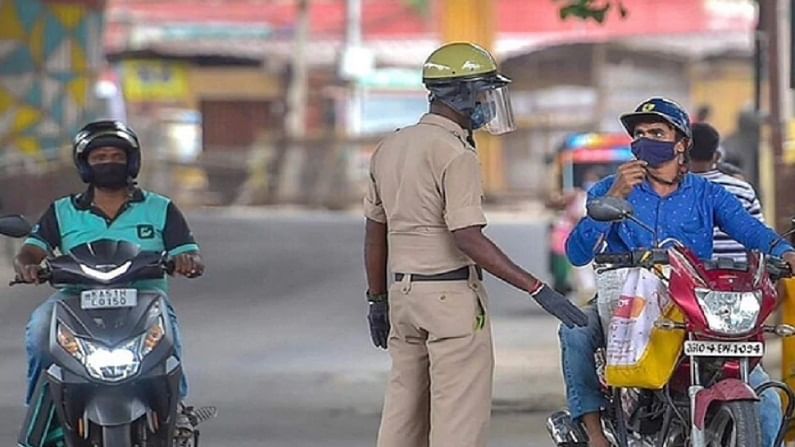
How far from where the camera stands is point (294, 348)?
49.6ft

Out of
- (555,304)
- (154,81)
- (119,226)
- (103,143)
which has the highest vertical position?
(103,143)

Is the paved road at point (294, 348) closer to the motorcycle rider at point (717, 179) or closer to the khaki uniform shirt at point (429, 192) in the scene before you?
the motorcycle rider at point (717, 179)

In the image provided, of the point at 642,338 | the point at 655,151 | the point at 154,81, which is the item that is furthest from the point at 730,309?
the point at 154,81

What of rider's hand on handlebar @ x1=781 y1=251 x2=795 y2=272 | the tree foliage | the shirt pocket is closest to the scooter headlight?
the shirt pocket

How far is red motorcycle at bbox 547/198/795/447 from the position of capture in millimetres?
6828

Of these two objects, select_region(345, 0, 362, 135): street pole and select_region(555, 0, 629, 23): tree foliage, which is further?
select_region(345, 0, 362, 135): street pole

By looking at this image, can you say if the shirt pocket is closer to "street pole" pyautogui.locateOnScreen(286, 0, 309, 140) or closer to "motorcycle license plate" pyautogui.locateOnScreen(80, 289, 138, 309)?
"motorcycle license plate" pyautogui.locateOnScreen(80, 289, 138, 309)

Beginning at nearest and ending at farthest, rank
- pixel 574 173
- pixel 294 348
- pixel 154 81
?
pixel 294 348
pixel 574 173
pixel 154 81

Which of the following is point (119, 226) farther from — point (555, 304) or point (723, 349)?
point (723, 349)

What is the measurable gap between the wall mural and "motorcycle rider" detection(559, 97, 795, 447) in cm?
2020

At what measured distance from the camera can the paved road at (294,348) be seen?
430 inches

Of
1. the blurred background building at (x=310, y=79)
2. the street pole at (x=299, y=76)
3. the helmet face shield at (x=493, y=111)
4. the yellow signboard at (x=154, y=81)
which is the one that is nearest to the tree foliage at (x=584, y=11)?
the blurred background building at (x=310, y=79)

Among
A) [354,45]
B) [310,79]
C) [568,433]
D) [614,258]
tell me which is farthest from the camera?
[310,79]

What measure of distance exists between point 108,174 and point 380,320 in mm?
1273
